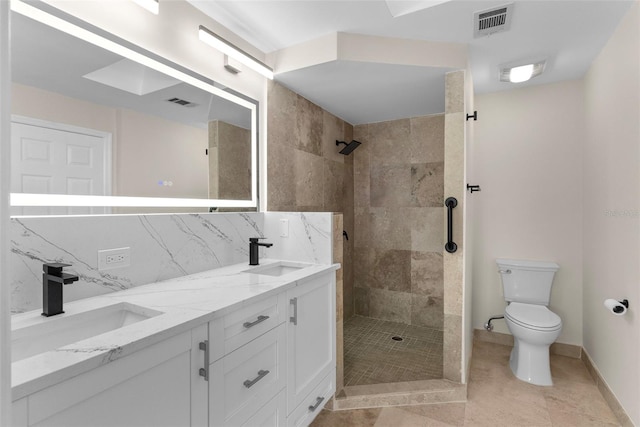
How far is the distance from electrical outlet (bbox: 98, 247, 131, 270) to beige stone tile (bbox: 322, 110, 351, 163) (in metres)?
2.04

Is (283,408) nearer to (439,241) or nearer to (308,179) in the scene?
(308,179)

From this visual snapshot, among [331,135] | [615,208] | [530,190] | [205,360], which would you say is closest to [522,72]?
[530,190]

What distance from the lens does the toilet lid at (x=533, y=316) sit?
7.65ft

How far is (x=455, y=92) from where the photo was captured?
227 cm

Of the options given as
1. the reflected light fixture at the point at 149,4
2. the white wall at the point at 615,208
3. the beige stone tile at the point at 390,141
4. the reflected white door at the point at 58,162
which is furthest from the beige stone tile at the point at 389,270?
the reflected light fixture at the point at 149,4

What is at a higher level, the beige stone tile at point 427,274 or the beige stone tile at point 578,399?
the beige stone tile at point 427,274

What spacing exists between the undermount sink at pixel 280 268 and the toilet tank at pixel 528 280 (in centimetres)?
190

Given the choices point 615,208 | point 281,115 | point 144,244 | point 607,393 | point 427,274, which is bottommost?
point 607,393

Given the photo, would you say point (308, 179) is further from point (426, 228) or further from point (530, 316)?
point (530, 316)

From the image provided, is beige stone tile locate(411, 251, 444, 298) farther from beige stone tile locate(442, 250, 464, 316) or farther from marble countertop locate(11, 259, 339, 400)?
marble countertop locate(11, 259, 339, 400)

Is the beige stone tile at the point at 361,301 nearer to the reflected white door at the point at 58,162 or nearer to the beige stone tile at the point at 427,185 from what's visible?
the beige stone tile at the point at 427,185

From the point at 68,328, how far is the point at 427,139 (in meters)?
3.24

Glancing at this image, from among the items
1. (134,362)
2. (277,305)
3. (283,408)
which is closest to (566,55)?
(277,305)

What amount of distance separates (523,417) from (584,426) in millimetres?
321
